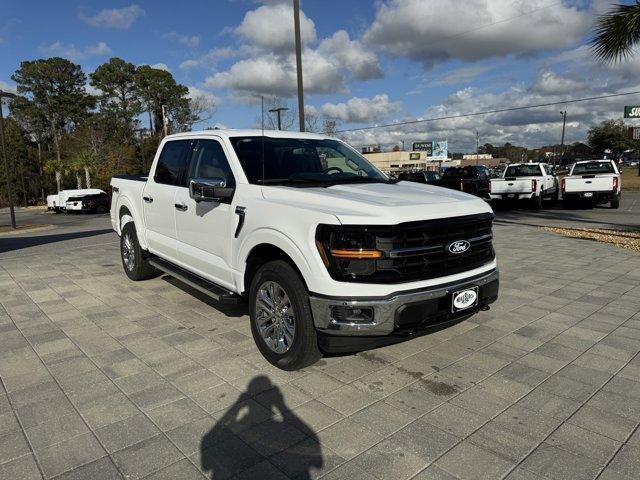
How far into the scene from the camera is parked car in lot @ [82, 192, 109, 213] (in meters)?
34.7

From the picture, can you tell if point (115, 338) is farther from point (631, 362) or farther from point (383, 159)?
point (383, 159)

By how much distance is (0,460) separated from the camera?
274 cm

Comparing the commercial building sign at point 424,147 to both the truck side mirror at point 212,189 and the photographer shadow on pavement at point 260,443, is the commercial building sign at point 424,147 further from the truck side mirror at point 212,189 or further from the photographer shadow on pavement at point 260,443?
the photographer shadow on pavement at point 260,443

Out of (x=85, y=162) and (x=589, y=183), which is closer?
(x=589, y=183)

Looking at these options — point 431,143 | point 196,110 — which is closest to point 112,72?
point 196,110

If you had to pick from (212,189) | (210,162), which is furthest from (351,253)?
(210,162)

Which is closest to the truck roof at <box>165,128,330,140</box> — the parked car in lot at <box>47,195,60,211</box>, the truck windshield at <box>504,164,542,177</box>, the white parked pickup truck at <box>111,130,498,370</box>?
the white parked pickup truck at <box>111,130,498,370</box>

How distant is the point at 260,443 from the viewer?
2.87 meters

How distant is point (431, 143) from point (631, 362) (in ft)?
358

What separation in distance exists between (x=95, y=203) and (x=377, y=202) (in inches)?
1407

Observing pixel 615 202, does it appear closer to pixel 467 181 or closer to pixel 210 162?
Answer: pixel 467 181

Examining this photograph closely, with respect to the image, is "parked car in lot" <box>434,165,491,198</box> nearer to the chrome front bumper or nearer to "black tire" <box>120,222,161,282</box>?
"black tire" <box>120,222,161,282</box>

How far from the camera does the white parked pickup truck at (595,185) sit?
17544mm

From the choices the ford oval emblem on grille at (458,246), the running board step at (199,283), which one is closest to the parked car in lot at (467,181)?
the running board step at (199,283)
